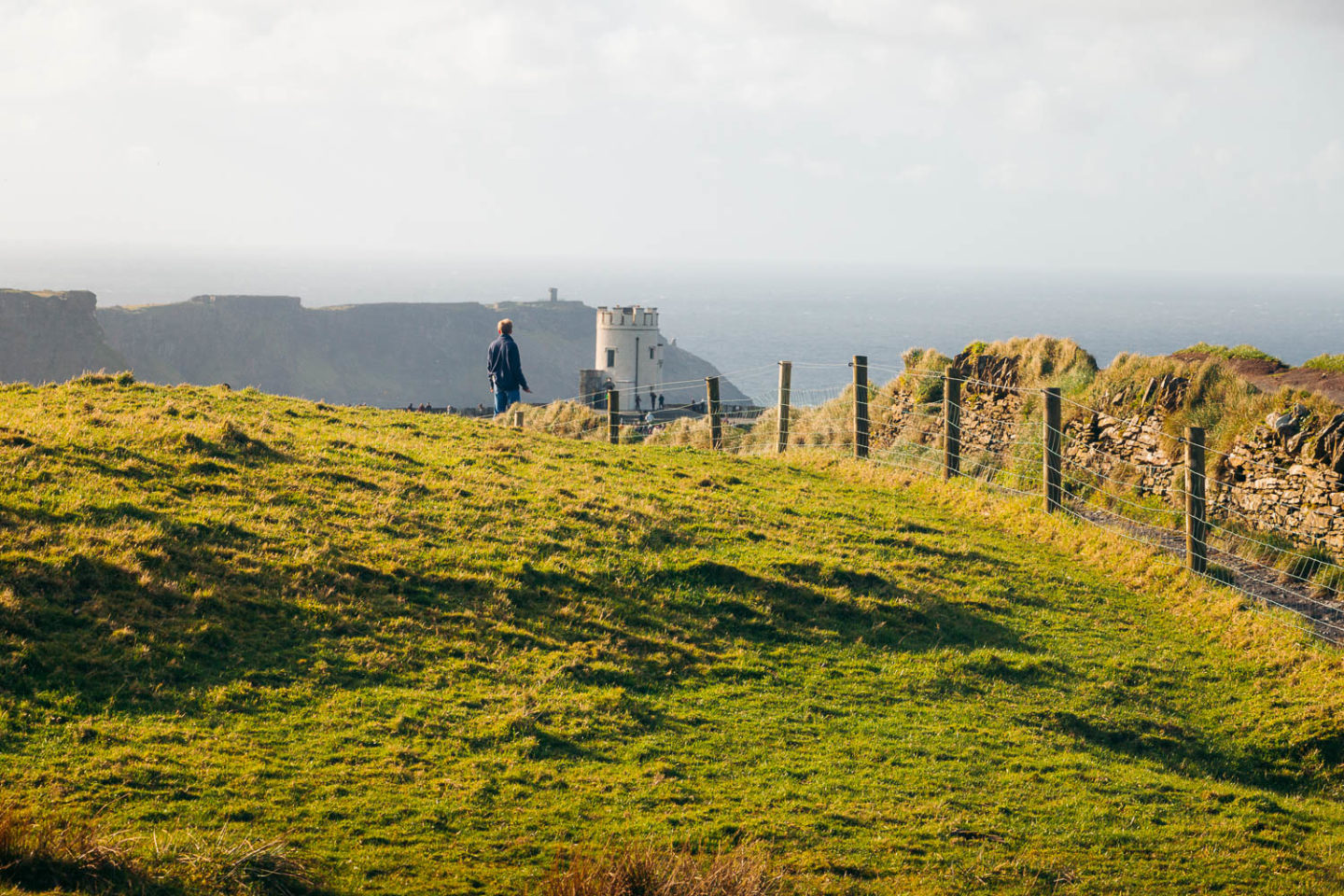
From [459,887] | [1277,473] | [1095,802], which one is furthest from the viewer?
[1277,473]

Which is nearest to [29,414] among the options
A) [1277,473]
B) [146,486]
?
[146,486]

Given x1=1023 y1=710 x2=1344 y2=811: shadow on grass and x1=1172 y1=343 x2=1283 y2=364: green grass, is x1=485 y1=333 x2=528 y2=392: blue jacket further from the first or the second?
x1=1023 y1=710 x2=1344 y2=811: shadow on grass

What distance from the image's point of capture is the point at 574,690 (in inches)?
344

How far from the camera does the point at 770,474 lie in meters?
17.8

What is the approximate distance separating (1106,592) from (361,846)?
32.4 feet

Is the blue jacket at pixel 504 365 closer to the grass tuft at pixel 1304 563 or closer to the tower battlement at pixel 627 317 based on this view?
the grass tuft at pixel 1304 563

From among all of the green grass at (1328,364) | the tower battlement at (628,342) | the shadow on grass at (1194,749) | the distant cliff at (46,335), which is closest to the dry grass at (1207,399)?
the green grass at (1328,364)

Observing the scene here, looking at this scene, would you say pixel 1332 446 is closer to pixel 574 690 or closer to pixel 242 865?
pixel 574 690

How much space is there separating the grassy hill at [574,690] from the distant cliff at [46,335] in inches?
5102

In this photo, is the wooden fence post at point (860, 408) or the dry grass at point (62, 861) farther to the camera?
the wooden fence post at point (860, 408)

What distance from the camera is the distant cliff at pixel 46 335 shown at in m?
125

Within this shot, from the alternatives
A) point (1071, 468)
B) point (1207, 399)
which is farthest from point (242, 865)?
point (1071, 468)

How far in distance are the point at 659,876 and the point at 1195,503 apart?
9.81m

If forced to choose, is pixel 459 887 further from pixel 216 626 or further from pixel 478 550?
pixel 478 550
